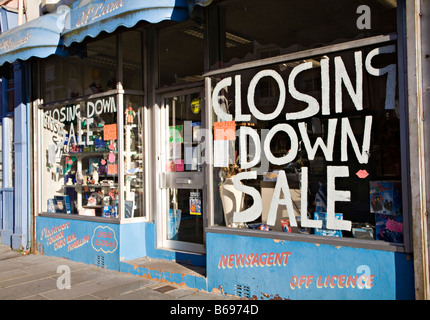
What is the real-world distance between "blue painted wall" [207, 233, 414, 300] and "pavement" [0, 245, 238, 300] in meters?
0.34

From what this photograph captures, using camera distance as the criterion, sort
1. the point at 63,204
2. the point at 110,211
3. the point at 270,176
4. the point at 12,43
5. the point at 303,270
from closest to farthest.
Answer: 1. the point at 303,270
2. the point at 270,176
3. the point at 110,211
4. the point at 12,43
5. the point at 63,204

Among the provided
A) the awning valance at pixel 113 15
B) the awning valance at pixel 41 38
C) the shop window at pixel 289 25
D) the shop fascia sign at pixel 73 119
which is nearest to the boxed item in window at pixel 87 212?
the shop fascia sign at pixel 73 119

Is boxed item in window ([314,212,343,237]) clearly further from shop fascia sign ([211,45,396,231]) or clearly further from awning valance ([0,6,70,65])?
awning valance ([0,6,70,65])

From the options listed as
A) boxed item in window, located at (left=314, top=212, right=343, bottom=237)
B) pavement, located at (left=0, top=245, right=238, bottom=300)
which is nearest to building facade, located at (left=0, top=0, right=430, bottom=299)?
boxed item in window, located at (left=314, top=212, right=343, bottom=237)

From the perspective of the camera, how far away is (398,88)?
12.7ft

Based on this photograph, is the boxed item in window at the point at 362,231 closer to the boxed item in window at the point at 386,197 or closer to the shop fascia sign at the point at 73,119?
the boxed item in window at the point at 386,197

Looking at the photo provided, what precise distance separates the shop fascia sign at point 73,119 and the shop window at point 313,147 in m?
2.41

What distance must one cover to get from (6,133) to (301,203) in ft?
22.4

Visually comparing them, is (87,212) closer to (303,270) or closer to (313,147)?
(303,270)

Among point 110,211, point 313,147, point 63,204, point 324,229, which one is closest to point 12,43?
point 63,204

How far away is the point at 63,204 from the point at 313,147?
495 centimetres

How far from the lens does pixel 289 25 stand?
4930mm

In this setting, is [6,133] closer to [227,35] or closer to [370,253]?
[227,35]
